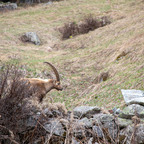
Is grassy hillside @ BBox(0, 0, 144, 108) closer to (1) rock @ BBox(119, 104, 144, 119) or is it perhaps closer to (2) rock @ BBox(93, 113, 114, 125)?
(1) rock @ BBox(119, 104, 144, 119)

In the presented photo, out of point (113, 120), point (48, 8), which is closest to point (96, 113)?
point (113, 120)

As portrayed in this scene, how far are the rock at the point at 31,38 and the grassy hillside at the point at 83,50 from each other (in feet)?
1.84

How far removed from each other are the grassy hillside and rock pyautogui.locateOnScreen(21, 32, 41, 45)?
56 cm

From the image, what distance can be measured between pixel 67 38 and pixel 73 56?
18.6 ft

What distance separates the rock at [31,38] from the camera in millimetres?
19484

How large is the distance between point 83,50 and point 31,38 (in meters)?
5.20

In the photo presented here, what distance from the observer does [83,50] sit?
16.9 metres

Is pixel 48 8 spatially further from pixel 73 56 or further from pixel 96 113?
pixel 96 113

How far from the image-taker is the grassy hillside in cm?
927

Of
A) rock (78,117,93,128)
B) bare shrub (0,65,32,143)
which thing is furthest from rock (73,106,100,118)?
bare shrub (0,65,32,143)

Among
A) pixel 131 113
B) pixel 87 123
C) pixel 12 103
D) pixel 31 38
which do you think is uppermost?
pixel 31 38

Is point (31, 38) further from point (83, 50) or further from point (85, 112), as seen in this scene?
point (85, 112)

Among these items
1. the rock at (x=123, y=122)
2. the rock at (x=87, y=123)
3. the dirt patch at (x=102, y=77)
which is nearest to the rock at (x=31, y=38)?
the dirt patch at (x=102, y=77)

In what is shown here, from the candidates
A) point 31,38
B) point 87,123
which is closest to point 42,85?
point 87,123
